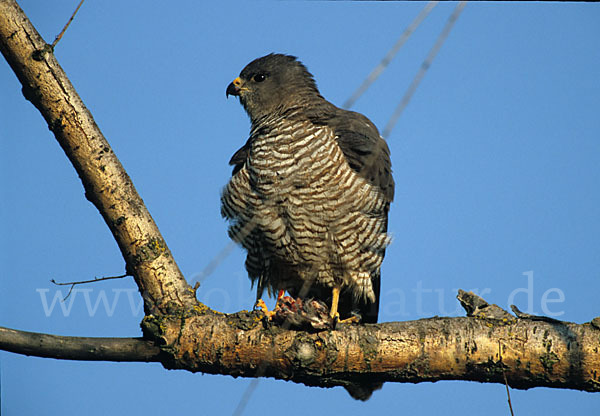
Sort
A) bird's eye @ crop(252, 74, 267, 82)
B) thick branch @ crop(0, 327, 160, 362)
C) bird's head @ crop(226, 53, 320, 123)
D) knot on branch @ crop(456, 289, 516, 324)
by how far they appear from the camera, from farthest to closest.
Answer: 1. bird's eye @ crop(252, 74, 267, 82)
2. bird's head @ crop(226, 53, 320, 123)
3. knot on branch @ crop(456, 289, 516, 324)
4. thick branch @ crop(0, 327, 160, 362)

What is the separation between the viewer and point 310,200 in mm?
4625

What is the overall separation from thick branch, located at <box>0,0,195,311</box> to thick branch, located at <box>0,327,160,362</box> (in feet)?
1.07

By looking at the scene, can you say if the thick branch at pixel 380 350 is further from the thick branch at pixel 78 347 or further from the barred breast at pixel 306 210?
the barred breast at pixel 306 210

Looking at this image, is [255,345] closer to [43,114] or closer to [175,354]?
[175,354]

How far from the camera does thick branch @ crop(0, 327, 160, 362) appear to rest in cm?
321

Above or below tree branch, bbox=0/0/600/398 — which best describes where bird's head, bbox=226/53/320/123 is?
above

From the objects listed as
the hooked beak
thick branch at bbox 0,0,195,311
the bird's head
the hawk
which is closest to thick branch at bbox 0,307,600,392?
thick branch at bbox 0,0,195,311

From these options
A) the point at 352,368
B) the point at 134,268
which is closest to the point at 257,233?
the point at 134,268

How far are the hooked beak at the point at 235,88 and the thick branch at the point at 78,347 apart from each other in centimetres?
309

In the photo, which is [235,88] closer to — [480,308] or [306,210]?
[306,210]

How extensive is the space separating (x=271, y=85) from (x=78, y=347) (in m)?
3.35

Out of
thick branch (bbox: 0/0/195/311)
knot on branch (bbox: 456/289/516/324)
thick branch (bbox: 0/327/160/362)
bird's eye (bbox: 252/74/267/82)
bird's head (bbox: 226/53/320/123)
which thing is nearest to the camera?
thick branch (bbox: 0/327/160/362)

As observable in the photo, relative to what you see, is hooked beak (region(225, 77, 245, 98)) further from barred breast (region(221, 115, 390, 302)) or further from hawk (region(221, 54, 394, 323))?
barred breast (region(221, 115, 390, 302))

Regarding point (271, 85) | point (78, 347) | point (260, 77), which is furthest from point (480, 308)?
point (260, 77)
